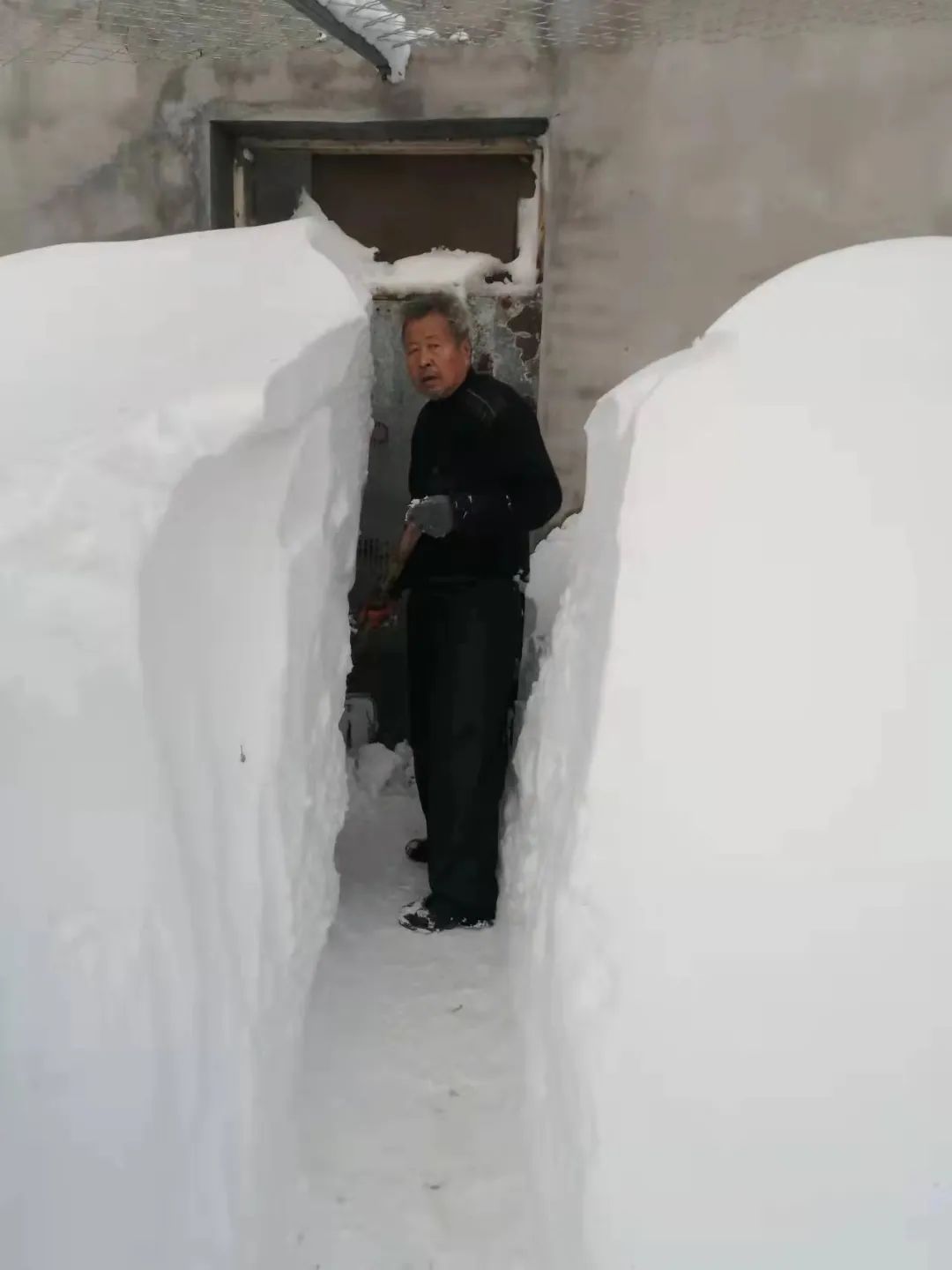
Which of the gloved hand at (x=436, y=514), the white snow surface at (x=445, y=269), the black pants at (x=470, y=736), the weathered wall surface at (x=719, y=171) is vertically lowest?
the black pants at (x=470, y=736)

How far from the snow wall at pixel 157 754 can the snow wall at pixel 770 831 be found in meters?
0.48

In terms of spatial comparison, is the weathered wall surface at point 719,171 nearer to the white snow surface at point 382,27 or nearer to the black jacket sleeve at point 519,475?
the white snow surface at point 382,27

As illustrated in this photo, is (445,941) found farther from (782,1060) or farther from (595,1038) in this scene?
(782,1060)

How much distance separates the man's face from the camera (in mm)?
2102

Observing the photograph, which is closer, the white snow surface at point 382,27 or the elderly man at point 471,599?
the elderly man at point 471,599

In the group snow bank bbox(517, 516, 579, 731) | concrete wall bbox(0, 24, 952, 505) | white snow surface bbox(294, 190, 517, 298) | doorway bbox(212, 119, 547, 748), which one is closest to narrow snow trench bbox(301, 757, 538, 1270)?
snow bank bbox(517, 516, 579, 731)

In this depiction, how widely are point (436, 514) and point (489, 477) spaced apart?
20 cm

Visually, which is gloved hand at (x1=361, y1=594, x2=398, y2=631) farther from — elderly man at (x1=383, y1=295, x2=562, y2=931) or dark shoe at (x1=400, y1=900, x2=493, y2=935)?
dark shoe at (x1=400, y1=900, x2=493, y2=935)

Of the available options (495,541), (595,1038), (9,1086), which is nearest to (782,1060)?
(595,1038)

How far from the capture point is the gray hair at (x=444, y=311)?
6.88 ft

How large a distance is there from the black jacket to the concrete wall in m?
0.84

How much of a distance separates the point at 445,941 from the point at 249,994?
2.47 feet

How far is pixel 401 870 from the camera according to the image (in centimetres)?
242

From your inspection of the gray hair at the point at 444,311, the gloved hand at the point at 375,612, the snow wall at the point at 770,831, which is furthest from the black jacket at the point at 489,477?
the snow wall at the point at 770,831
